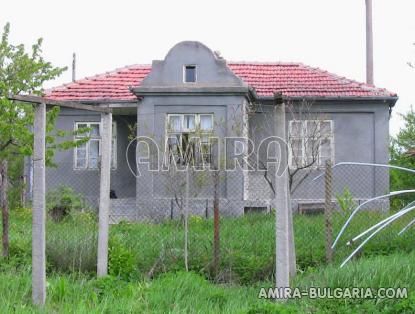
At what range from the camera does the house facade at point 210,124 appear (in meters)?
15.2

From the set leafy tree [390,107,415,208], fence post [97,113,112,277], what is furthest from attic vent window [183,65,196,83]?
fence post [97,113,112,277]

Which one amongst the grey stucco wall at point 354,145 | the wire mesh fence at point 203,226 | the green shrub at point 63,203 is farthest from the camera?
the grey stucco wall at point 354,145

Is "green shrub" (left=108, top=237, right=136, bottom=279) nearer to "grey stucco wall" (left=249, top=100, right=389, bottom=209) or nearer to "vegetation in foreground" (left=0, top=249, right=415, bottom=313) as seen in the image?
"vegetation in foreground" (left=0, top=249, right=415, bottom=313)

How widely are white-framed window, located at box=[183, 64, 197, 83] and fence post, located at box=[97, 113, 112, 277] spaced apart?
9064 millimetres

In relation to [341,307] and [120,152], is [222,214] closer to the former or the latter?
[120,152]

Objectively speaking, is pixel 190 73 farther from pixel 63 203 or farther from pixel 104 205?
pixel 104 205

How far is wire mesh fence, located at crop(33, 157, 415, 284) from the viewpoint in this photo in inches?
300

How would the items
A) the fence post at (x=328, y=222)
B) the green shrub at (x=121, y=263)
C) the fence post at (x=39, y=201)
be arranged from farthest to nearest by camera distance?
1. the fence post at (x=328, y=222)
2. the green shrub at (x=121, y=263)
3. the fence post at (x=39, y=201)

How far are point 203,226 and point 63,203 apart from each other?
15.6ft

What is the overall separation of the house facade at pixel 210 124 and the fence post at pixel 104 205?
22.2 feet

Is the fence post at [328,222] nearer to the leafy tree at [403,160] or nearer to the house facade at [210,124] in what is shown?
the house facade at [210,124]

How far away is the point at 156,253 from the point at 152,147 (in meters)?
6.49

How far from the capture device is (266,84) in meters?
18.2

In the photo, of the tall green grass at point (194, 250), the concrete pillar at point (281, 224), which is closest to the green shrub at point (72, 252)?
the tall green grass at point (194, 250)
